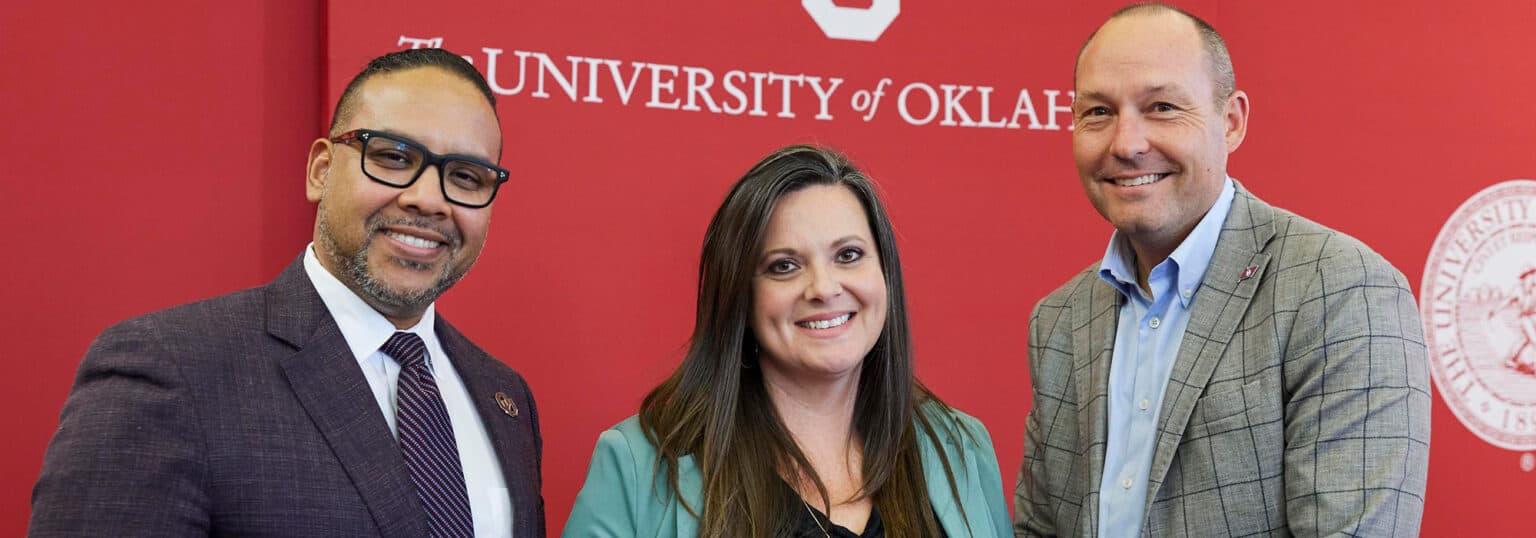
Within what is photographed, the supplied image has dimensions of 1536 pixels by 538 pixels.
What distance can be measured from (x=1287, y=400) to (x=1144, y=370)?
0.27 metres

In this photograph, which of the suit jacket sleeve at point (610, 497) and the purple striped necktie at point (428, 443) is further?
the suit jacket sleeve at point (610, 497)

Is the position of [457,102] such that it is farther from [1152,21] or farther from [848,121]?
[848,121]

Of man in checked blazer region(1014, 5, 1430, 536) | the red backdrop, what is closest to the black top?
man in checked blazer region(1014, 5, 1430, 536)

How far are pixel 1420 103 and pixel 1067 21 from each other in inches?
42.4

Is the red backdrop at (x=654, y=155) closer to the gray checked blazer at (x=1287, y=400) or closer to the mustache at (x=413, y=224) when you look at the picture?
the mustache at (x=413, y=224)

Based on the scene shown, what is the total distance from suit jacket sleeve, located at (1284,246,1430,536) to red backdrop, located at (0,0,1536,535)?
144 centimetres

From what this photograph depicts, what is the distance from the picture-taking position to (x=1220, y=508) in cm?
207

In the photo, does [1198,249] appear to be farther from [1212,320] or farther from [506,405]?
[506,405]

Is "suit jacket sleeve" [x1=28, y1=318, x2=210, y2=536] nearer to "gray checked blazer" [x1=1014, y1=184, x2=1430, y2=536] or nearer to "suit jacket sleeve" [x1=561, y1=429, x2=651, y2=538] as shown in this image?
"suit jacket sleeve" [x1=561, y1=429, x2=651, y2=538]

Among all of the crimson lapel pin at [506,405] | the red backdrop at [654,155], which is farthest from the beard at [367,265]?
the red backdrop at [654,155]

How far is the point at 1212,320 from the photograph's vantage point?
2.18 meters

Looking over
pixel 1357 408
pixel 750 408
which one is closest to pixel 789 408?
pixel 750 408

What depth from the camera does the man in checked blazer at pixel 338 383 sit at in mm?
1673

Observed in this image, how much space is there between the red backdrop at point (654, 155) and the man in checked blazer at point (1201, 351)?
3.03ft
